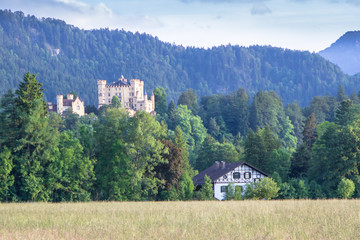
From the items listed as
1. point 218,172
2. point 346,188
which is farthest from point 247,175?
point 346,188

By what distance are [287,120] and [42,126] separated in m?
142

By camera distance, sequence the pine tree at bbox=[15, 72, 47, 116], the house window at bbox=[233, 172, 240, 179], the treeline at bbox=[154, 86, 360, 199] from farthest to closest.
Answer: the house window at bbox=[233, 172, 240, 179]
the treeline at bbox=[154, 86, 360, 199]
the pine tree at bbox=[15, 72, 47, 116]

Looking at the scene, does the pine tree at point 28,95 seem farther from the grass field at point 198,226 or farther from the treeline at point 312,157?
the grass field at point 198,226

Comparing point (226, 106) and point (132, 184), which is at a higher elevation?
point (226, 106)

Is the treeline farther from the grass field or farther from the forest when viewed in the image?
the grass field

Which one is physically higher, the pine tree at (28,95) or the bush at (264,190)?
the pine tree at (28,95)

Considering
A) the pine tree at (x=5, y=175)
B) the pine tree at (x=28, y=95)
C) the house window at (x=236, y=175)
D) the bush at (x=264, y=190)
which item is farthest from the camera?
the house window at (x=236, y=175)

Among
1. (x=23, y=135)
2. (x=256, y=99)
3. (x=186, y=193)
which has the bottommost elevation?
(x=186, y=193)

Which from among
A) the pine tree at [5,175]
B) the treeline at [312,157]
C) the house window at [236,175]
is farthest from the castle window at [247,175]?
the pine tree at [5,175]

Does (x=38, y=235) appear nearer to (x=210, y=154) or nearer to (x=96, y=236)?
(x=96, y=236)

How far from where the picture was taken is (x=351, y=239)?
54.5 feet

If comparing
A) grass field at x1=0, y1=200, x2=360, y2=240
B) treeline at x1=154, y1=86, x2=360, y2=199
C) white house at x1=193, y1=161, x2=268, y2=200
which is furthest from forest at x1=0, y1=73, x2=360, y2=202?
grass field at x1=0, y1=200, x2=360, y2=240

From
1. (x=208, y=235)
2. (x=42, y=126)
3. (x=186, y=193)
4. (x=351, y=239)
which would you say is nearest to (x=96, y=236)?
(x=208, y=235)

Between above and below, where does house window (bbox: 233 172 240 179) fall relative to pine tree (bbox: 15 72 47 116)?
below
